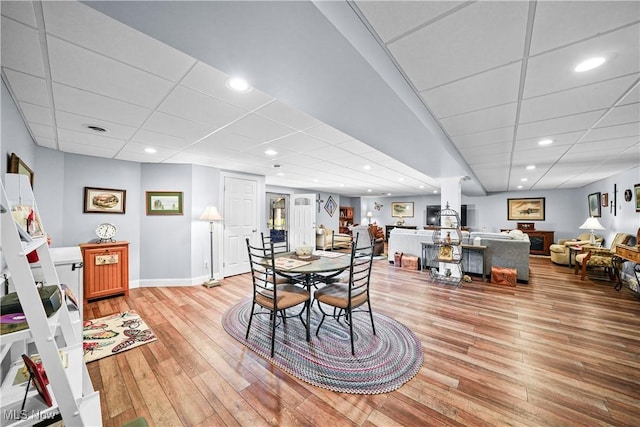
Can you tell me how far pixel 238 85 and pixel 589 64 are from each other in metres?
2.23

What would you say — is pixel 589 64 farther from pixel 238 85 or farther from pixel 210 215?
pixel 210 215

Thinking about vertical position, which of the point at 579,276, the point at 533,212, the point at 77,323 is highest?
the point at 533,212

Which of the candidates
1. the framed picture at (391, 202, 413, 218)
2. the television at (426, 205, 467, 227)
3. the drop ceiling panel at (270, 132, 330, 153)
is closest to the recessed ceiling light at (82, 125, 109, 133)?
the drop ceiling panel at (270, 132, 330, 153)

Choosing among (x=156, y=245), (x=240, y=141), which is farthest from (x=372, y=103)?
(x=156, y=245)

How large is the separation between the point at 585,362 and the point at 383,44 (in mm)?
3117

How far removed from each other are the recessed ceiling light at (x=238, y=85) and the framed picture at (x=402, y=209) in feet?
36.4

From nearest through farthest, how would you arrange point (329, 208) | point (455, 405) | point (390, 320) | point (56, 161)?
point (455, 405) → point (390, 320) → point (56, 161) → point (329, 208)

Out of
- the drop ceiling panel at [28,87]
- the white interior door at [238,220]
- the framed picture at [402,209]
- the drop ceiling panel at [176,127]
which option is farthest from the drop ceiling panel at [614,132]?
the framed picture at [402,209]

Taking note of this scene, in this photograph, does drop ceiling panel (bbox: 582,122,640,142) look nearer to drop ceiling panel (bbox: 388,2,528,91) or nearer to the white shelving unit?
drop ceiling panel (bbox: 388,2,528,91)

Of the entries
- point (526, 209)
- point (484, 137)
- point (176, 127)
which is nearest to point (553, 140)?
point (484, 137)

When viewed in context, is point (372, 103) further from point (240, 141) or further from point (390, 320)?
point (390, 320)

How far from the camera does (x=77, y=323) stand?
1.48 metres

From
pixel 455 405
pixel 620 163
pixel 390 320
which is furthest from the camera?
pixel 620 163

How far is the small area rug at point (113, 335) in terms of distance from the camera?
2281 mm
